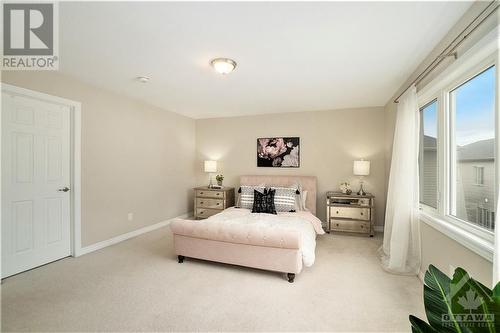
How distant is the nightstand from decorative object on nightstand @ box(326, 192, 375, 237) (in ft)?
6.96

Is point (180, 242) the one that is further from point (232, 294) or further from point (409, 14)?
point (409, 14)

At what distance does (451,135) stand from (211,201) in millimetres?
4140

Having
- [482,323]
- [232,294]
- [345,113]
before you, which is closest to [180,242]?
[232,294]

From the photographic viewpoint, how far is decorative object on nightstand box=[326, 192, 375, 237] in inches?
163

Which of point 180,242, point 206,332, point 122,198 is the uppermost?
point 122,198

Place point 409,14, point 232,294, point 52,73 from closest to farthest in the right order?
point 409,14 → point 232,294 → point 52,73

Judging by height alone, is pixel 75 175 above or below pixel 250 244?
above

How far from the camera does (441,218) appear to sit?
2.38m

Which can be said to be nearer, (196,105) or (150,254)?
(150,254)

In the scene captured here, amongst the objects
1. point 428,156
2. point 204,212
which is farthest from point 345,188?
point 204,212

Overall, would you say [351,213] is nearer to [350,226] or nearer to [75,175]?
[350,226]

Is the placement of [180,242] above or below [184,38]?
below

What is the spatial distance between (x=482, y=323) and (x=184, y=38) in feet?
8.45

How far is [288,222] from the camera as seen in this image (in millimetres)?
3277
